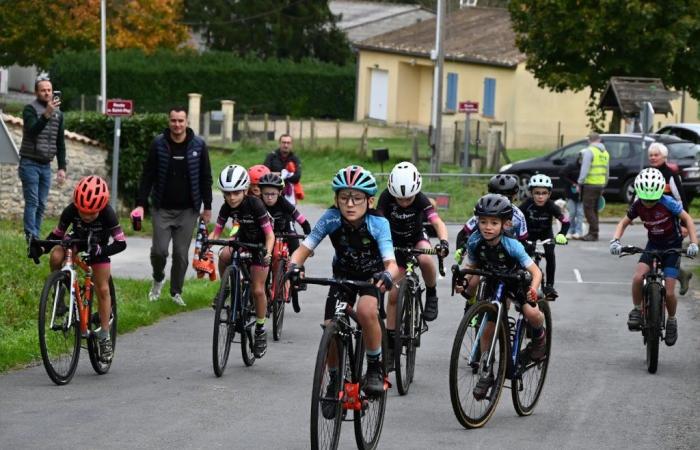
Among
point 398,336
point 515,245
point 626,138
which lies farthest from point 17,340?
point 626,138

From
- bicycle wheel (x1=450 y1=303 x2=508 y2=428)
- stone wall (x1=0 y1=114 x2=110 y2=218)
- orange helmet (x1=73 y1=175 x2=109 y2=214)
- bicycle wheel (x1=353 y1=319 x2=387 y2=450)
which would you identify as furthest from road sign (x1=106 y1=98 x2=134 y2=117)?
bicycle wheel (x1=353 y1=319 x2=387 y2=450)

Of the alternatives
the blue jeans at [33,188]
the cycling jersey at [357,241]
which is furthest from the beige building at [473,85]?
the cycling jersey at [357,241]

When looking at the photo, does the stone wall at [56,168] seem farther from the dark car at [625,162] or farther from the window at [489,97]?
the window at [489,97]

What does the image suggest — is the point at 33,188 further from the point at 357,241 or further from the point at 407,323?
the point at 357,241

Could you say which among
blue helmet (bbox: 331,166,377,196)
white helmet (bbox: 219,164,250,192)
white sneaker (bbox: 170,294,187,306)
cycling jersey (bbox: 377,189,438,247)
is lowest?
white sneaker (bbox: 170,294,187,306)

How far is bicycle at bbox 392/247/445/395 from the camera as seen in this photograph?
11102mm

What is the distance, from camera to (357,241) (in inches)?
378

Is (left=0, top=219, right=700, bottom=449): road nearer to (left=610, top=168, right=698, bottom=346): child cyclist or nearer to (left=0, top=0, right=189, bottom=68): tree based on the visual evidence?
(left=610, top=168, right=698, bottom=346): child cyclist

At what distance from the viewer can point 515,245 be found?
1027cm

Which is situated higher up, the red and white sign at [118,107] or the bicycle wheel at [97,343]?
the red and white sign at [118,107]

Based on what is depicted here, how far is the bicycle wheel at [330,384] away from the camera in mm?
8305

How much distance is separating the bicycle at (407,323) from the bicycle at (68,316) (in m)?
2.22

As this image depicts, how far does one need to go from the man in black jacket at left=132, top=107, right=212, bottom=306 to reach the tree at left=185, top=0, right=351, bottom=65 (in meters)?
58.8

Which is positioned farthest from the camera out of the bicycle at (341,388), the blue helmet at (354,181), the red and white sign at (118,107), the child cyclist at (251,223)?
the red and white sign at (118,107)
